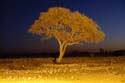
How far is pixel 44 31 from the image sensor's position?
131 feet

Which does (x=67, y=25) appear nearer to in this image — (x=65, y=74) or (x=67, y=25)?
(x=67, y=25)

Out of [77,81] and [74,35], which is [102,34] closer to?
[74,35]

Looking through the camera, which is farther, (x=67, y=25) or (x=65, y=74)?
(x=67, y=25)

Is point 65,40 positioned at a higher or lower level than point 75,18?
lower

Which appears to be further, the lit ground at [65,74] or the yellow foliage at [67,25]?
the yellow foliage at [67,25]

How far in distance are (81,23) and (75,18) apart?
79 cm

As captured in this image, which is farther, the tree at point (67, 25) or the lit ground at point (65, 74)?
the tree at point (67, 25)

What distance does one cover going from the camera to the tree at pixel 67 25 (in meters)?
38.4

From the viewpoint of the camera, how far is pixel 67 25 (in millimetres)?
38969

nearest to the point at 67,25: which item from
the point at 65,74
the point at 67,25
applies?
the point at 67,25

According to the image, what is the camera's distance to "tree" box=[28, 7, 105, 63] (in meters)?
38.4

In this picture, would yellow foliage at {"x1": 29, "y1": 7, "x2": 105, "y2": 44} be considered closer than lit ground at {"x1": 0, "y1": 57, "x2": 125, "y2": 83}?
No

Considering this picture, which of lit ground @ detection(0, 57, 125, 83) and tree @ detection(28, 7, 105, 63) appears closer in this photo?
lit ground @ detection(0, 57, 125, 83)

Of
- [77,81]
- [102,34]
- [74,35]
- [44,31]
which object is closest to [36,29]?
[44,31]
